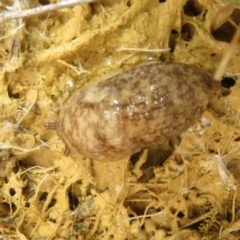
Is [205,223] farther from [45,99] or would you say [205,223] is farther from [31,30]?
[31,30]

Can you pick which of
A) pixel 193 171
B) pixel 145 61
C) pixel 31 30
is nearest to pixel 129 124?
pixel 145 61

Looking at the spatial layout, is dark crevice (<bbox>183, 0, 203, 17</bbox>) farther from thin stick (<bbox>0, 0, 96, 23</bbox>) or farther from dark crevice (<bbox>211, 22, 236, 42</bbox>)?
thin stick (<bbox>0, 0, 96, 23</bbox>)

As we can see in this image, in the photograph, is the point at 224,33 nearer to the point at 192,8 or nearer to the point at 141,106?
the point at 192,8

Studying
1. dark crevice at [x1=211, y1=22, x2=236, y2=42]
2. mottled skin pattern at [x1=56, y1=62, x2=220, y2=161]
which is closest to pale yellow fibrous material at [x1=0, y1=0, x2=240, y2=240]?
dark crevice at [x1=211, y1=22, x2=236, y2=42]

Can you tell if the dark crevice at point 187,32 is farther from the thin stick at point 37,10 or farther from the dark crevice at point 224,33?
the thin stick at point 37,10

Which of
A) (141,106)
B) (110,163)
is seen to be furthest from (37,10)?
(110,163)

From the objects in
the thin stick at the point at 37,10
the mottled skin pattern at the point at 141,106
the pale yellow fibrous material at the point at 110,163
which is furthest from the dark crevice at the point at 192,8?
the thin stick at the point at 37,10
